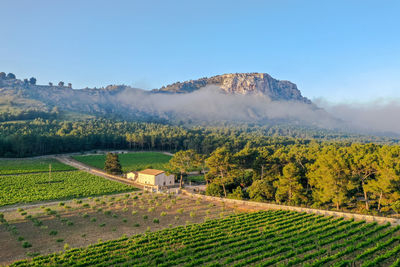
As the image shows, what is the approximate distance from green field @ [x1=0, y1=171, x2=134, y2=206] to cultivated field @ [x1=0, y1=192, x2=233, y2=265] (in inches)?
210

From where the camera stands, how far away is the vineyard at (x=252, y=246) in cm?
2098

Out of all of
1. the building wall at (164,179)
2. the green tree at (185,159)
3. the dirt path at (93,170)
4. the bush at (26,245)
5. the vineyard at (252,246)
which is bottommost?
the dirt path at (93,170)

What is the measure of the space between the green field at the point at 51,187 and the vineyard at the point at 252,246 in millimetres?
25642

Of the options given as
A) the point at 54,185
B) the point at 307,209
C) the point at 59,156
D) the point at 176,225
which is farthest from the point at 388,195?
the point at 59,156

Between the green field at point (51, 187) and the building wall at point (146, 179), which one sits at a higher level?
the building wall at point (146, 179)

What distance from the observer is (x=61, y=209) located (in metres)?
38.9

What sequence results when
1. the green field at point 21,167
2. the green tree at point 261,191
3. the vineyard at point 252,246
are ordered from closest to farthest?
1. the vineyard at point 252,246
2. the green tree at point 261,191
3. the green field at point 21,167

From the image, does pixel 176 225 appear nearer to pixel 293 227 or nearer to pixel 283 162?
pixel 293 227

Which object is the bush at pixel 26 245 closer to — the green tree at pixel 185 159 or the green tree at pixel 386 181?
the green tree at pixel 185 159

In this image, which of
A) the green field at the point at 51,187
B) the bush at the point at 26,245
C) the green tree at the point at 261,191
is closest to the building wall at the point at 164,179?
the green field at the point at 51,187

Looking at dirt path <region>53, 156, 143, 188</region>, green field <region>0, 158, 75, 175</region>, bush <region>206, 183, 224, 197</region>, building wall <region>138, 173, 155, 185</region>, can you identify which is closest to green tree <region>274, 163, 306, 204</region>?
bush <region>206, 183, 224, 197</region>

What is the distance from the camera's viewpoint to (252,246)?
24.2 metres

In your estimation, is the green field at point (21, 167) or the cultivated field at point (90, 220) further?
the green field at point (21, 167)

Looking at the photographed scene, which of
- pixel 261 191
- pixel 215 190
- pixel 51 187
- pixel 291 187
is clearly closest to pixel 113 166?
pixel 51 187
